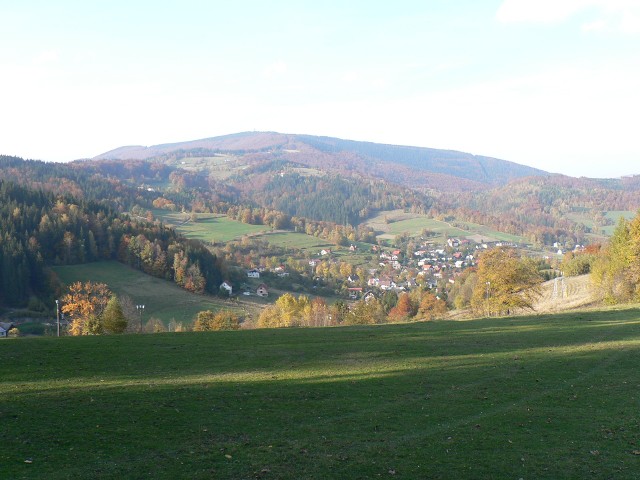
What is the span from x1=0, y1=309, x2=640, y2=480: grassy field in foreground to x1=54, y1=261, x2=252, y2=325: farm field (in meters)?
64.7

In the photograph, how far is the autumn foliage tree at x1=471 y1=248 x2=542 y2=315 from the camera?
5812 centimetres

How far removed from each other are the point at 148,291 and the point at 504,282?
233 ft

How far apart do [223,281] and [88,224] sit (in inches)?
1332

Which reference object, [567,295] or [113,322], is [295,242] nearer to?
[567,295]

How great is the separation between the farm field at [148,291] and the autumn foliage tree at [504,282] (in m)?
49.5

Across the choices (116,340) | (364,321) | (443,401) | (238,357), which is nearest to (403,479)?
(443,401)

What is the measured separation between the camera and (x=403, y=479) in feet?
40.3

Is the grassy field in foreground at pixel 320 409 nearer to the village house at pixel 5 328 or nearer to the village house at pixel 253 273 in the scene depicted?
the village house at pixel 5 328

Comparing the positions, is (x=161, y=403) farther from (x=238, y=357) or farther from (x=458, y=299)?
(x=458, y=299)

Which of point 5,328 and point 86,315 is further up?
point 86,315

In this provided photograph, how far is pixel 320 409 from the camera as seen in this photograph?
18.0 metres

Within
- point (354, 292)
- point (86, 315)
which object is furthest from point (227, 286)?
point (86, 315)

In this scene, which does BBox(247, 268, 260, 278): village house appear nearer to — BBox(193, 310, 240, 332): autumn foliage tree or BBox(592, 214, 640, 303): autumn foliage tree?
BBox(193, 310, 240, 332): autumn foliage tree

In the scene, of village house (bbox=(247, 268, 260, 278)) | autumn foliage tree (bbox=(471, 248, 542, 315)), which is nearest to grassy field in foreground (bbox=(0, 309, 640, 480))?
autumn foliage tree (bbox=(471, 248, 542, 315))
